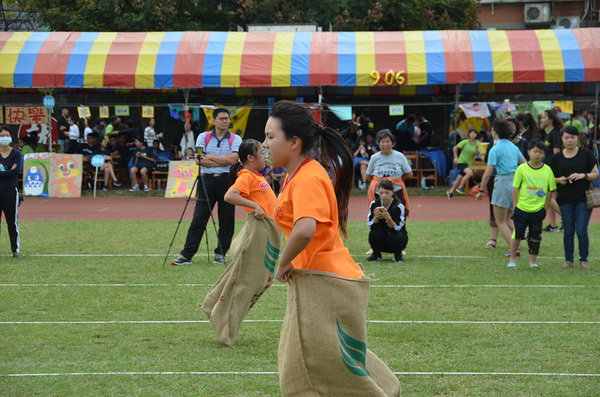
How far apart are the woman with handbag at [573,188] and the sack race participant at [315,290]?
6.40m

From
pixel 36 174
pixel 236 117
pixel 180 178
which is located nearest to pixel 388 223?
pixel 236 117

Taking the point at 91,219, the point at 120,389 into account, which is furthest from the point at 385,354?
the point at 91,219

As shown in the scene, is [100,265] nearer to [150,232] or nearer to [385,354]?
[150,232]

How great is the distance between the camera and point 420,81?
19609 millimetres

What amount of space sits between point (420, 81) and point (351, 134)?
9.12 feet

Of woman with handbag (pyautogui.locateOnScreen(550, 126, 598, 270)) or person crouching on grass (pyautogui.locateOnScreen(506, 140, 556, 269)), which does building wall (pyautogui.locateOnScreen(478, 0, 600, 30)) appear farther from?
person crouching on grass (pyautogui.locateOnScreen(506, 140, 556, 269))

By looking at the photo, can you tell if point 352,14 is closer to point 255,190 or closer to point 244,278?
point 255,190

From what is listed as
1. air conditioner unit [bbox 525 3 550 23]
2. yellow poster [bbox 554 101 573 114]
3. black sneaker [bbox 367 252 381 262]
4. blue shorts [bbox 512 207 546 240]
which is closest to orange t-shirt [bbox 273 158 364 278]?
blue shorts [bbox 512 207 546 240]

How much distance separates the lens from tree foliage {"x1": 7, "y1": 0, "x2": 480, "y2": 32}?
26406 millimetres

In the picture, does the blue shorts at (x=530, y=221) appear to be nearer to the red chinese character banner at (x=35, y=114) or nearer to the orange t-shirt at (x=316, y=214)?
the orange t-shirt at (x=316, y=214)

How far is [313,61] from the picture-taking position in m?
20.0

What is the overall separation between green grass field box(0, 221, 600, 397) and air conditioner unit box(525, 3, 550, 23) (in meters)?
24.9

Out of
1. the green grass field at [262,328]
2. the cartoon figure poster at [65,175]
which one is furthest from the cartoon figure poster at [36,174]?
the green grass field at [262,328]

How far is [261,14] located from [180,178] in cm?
1055
